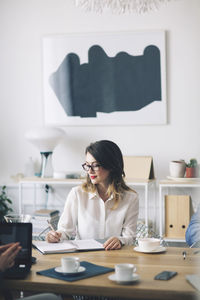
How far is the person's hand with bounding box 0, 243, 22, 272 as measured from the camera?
65.2 inches

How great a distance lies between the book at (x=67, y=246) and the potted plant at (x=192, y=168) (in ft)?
5.27

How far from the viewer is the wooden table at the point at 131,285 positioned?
1.55m

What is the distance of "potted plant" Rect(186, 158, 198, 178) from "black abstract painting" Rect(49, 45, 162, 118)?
2.17ft

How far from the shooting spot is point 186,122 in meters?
4.02

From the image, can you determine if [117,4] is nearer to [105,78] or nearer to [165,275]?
[165,275]

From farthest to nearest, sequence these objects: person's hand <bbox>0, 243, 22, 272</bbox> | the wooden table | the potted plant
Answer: the potted plant
person's hand <bbox>0, 243, 22, 272</bbox>
the wooden table

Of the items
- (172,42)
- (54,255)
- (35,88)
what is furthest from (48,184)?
(54,255)

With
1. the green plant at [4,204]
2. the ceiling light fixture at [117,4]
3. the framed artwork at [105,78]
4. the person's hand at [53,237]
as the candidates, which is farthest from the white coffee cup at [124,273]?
the green plant at [4,204]

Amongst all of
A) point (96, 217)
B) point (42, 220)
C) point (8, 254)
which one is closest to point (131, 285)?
point (8, 254)

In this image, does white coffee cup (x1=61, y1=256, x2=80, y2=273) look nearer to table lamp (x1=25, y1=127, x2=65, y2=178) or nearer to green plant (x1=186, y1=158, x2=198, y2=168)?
green plant (x1=186, y1=158, x2=198, y2=168)

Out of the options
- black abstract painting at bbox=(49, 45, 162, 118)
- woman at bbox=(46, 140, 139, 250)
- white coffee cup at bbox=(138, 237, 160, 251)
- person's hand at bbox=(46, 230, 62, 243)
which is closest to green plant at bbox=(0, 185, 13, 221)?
black abstract painting at bbox=(49, 45, 162, 118)

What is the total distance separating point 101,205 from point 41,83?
2058 millimetres

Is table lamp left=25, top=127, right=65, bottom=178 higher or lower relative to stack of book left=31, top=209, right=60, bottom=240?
higher

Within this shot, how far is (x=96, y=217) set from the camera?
253 centimetres
